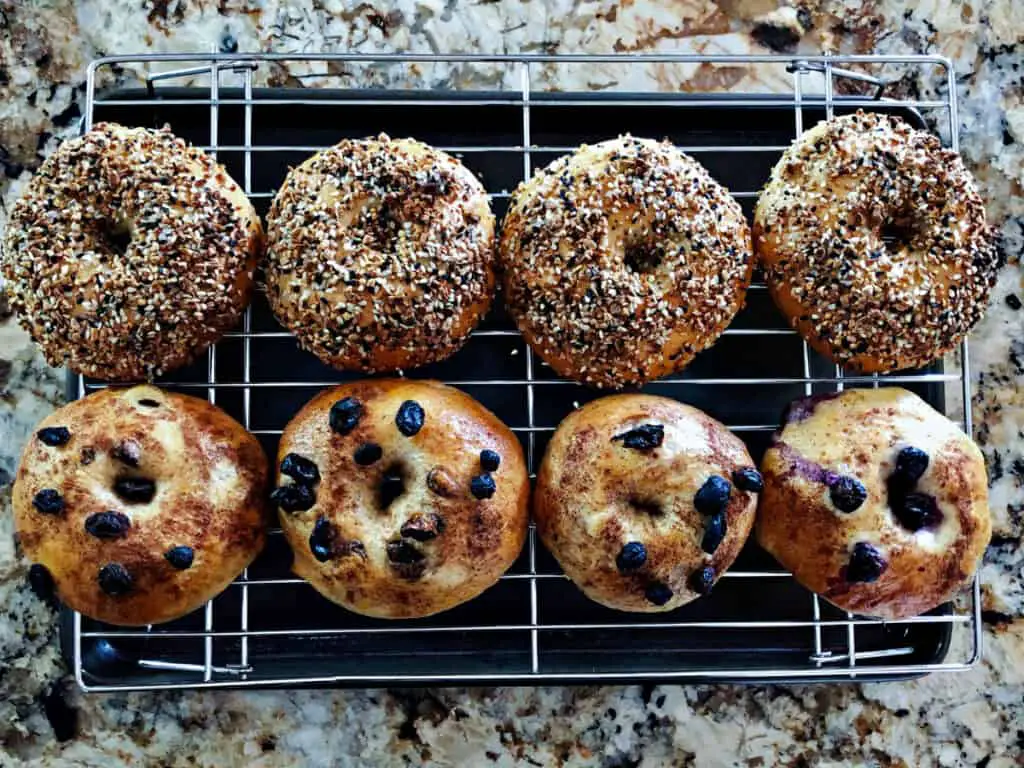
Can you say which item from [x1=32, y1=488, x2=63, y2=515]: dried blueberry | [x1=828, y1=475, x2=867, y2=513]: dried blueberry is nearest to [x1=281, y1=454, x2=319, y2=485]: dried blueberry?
[x1=32, y1=488, x2=63, y2=515]: dried blueberry

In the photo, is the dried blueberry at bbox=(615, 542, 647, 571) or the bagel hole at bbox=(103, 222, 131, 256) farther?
the bagel hole at bbox=(103, 222, 131, 256)

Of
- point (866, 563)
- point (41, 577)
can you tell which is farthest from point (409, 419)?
point (866, 563)

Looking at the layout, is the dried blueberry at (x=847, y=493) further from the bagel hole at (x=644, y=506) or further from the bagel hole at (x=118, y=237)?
the bagel hole at (x=118, y=237)

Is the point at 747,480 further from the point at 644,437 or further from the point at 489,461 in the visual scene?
the point at 489,461

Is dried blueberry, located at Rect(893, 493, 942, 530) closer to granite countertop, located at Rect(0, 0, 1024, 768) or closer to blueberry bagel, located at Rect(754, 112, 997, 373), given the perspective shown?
blueberry bagel, located at Rect(754, 112, 997, 373)

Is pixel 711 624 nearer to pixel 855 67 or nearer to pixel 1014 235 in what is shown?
pixel 1014 235

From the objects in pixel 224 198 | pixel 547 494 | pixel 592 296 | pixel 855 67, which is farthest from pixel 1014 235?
pixel 224 198
